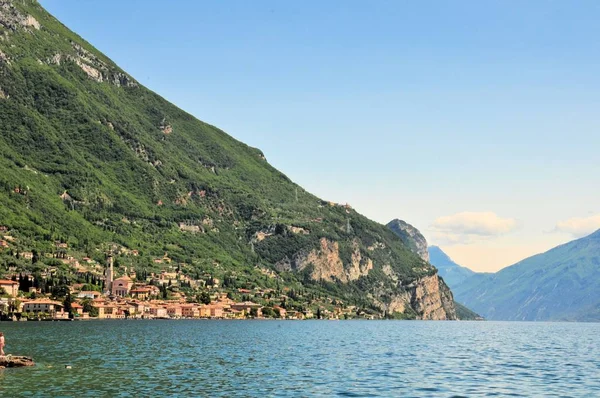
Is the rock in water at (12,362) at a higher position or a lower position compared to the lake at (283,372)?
higher

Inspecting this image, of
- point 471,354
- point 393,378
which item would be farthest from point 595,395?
point 471,354

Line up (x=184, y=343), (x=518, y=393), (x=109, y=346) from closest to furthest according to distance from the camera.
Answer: (x=518, y=393) → (x=109, y=346) → (x=184, y=343)

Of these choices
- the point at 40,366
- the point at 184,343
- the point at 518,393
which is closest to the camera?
the point at 518,393

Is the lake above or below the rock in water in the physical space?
below

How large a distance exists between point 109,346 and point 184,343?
16855mm

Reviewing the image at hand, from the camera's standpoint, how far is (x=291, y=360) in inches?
3548

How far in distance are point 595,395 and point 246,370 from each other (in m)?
Answer: 34.2

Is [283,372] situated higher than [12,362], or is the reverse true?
[12,362]

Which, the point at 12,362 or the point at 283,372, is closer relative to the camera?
the point at 12,362

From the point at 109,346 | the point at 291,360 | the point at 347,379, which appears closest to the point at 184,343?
the point at 109,346

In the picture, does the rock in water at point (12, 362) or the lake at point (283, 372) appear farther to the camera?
the rock in water at point (12, 362)

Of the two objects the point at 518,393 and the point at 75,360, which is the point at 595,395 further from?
the point at 75,360

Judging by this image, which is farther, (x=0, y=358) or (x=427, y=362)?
(x=427, y=362)

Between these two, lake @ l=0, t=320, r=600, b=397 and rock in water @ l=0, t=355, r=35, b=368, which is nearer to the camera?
lake @ l=0, t=320, r=600, b=397
